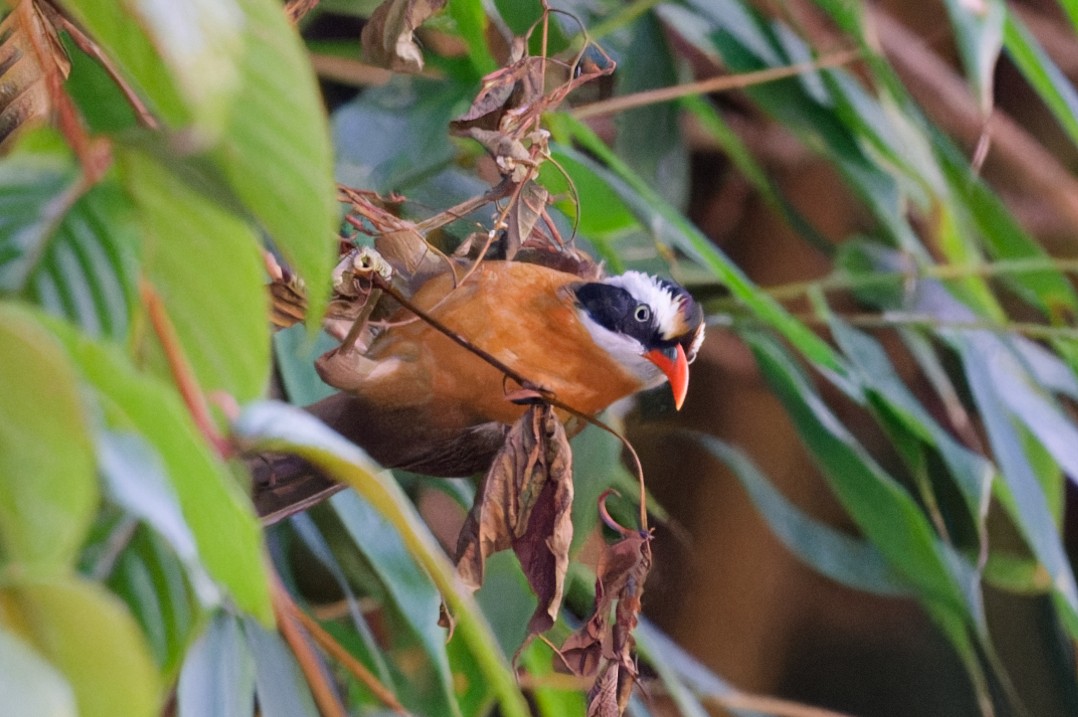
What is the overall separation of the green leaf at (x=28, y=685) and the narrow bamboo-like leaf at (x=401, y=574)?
62 centimetres

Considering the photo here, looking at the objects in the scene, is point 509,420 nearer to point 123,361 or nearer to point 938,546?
point 123,361

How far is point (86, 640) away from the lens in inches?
10.2

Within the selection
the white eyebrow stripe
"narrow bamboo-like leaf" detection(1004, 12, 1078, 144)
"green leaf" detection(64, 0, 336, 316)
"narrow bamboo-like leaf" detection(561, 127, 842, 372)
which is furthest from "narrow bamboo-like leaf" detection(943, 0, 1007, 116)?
"green leaf" detection(64, 0, 336, 316)

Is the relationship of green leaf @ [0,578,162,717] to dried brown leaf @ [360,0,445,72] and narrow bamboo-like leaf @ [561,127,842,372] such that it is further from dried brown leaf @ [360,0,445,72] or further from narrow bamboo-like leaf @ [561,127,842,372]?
narrow bamboo-like leaf @ [561,127,842,372]

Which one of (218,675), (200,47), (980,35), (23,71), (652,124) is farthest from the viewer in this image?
(652,124)

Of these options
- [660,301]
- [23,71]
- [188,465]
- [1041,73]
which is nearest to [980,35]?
[1041,73]

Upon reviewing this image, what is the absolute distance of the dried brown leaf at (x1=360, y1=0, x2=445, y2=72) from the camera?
24.9 inches

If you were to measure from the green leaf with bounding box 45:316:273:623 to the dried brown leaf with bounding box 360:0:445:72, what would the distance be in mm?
389

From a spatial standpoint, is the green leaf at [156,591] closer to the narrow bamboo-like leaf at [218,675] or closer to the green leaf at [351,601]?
the narrow bamboo-like leaf at [218,675]

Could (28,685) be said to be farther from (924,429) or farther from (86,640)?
(924,429)

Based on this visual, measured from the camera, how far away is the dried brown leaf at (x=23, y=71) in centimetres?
47

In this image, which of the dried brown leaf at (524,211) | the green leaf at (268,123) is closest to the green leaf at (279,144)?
the green leaf at (268,123)

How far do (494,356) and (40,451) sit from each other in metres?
0.48

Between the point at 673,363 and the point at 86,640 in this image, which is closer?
the point at 86,640
